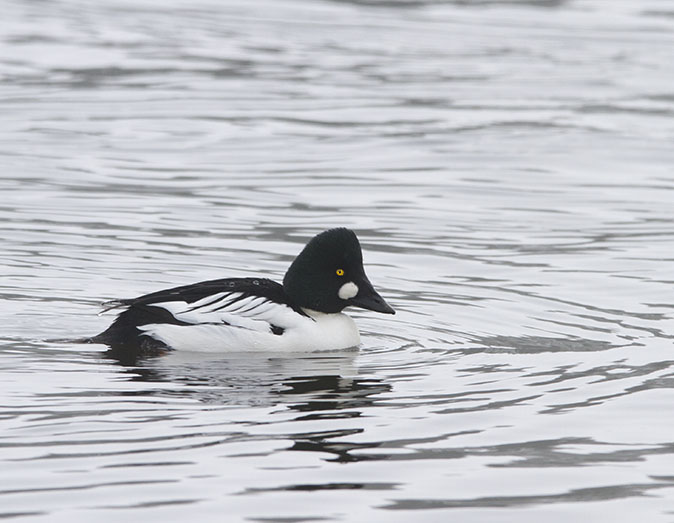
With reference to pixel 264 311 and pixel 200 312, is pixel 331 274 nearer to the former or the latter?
pixel 264 311

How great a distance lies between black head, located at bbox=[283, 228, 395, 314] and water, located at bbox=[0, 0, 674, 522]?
369 mm

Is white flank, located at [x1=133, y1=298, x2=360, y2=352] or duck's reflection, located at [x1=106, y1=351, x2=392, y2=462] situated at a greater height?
white flank, located at [x1=133, y1=298, x2=360, y2=352]

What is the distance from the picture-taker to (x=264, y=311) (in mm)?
9562

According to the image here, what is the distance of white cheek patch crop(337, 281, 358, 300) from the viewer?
9.74m

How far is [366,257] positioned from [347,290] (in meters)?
2.79

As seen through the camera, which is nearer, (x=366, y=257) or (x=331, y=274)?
(x=331, y=274)

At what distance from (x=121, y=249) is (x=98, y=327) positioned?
7.59ft

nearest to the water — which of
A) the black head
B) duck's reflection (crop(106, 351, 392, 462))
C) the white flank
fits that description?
duck's reflection (crop(106, 351, 392, 462))

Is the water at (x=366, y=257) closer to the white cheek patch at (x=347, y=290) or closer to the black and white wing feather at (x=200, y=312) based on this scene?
the black and white wing feather at (x=200, y=312)

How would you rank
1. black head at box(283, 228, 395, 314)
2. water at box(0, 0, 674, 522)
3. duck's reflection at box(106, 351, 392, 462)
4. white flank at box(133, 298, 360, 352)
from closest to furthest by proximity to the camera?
1. water at box(0, 0, 674, 522)
2. duck's reflection at box(106, 351, 392, 462)
3. white flank at box(133, 298, 360, 352)
4. black head at box(283, 228, 395, 314)

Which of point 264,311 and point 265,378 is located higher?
point 264,311

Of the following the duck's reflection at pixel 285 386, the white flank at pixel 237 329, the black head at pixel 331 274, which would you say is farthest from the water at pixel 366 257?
the black head at pixel 331 274

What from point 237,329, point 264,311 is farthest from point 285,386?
point 264,311

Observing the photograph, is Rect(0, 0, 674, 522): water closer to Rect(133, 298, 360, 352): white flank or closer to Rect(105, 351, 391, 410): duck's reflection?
Rect(105, 351, 391, 410): duck's reflection
